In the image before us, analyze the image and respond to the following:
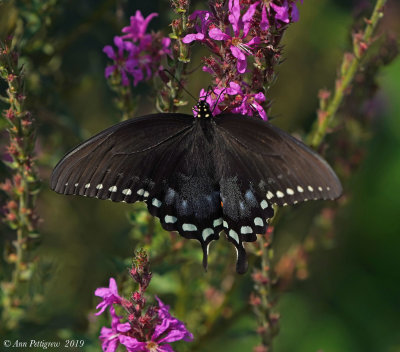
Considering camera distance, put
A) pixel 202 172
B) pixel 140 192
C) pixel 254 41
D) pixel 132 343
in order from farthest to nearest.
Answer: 1. pixel 202 172
2. pixel 140 192
3. pixel 254 41
4. pixel 132 343

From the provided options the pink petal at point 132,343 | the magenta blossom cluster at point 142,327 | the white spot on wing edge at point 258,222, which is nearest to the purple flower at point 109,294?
the magenta blossom cluster at point 142,327

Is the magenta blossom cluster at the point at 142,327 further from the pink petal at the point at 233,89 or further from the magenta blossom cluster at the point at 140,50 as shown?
the magenta blossom cluster at the point at 140,50

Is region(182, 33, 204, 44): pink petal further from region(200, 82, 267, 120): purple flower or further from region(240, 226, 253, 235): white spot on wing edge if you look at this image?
region(240, 226, 253, 235): white spot on wing edge

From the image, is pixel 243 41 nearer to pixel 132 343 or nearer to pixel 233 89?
pixel 233 89

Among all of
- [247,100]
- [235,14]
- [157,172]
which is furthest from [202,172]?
[235,14]

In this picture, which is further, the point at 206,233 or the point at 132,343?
the point at 206,233

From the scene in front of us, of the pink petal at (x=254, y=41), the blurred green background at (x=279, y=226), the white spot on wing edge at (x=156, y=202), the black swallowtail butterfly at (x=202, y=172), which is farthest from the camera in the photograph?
the blurred green background at (x=279, y=226)
